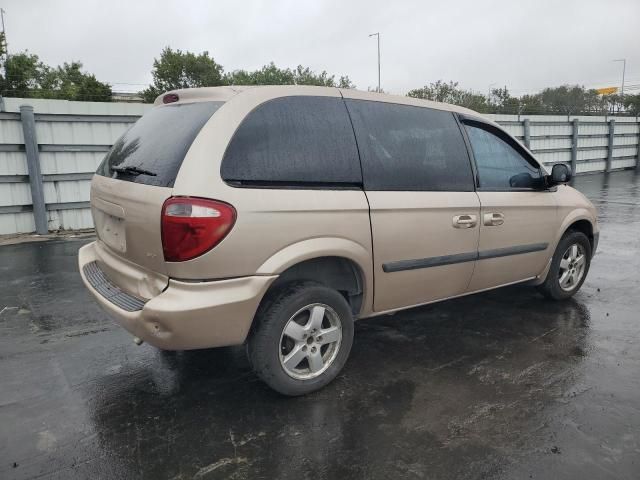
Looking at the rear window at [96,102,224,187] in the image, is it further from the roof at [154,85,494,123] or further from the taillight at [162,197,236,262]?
the taillight at [162,197,236,262]

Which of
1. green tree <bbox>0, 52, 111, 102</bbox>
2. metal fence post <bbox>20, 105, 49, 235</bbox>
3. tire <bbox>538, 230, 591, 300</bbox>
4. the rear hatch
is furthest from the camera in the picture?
green tree <bbox>0, 52, 111, 102</bbox>

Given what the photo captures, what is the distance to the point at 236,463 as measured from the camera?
2.33 metres

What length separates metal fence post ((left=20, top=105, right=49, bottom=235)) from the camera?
23.8ft

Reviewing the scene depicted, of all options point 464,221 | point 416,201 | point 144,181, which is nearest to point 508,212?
point 464,221

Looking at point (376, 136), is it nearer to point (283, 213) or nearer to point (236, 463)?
point (283, 213)

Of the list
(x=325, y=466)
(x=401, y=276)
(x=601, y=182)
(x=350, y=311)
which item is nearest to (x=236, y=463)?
(x=325, y=466)

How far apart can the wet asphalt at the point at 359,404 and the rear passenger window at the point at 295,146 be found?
51.2 inches

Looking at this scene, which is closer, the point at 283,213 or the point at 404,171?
the point at 283,213

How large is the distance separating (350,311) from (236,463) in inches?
43.1

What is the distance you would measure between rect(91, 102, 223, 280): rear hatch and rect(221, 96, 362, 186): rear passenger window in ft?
0.85

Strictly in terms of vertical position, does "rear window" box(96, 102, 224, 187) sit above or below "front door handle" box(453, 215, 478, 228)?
above

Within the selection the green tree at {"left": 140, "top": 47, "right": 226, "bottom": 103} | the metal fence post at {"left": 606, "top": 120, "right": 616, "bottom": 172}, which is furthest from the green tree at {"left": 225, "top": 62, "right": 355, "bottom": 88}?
the metal fence post at {"left": 606, "top": 120, "right": 616, "bottom": 172}

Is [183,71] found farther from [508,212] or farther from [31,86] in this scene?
[508,212]

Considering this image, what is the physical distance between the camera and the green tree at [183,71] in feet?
186
